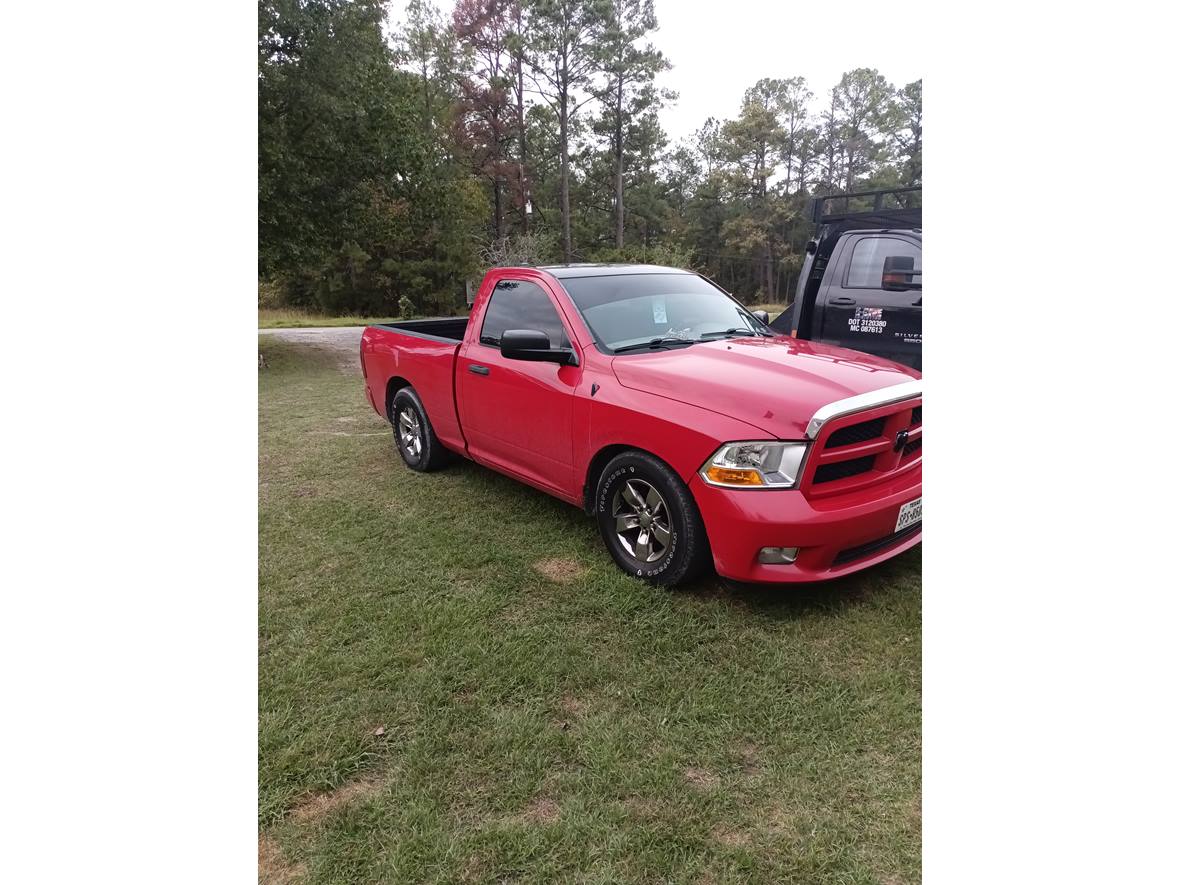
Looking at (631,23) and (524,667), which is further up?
(631,23)

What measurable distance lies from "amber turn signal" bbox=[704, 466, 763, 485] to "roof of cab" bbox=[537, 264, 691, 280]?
184 centimetres

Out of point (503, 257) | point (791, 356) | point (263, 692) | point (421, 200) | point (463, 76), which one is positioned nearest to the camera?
point (263, 692)

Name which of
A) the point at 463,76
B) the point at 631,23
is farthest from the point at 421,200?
the point at 463,76

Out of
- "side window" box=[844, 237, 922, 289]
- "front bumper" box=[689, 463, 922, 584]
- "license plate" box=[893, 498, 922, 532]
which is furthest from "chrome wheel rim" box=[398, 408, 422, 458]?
"side window" box=[844, 237, 922, 289]

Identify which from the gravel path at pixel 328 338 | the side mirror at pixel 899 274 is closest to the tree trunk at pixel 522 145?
the gravel path at pixel 328 338

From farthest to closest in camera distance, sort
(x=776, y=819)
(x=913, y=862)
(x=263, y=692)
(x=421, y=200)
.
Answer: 1. (x=421, y=200)
2. (x=263, y=692)
3. (x=776, y=819)
4. (x=913, y=862)

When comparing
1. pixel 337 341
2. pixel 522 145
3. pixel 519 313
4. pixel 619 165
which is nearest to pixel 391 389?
pixel 519 313

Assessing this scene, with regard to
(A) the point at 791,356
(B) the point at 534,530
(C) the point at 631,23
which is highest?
(C) the point at 631,23

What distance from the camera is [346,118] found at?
14.6 metres

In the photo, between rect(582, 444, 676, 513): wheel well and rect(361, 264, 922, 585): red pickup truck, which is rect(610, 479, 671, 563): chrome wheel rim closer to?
rect(361, 264, 922, 585): red pickup truck

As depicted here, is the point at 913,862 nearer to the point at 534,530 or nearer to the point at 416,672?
the point at 416,672

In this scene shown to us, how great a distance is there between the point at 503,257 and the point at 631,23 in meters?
11.1

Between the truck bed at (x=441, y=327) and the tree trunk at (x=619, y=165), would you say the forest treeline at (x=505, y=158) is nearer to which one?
the tree trunk at (x=619, y=165)

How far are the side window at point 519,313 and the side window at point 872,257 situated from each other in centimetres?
326
